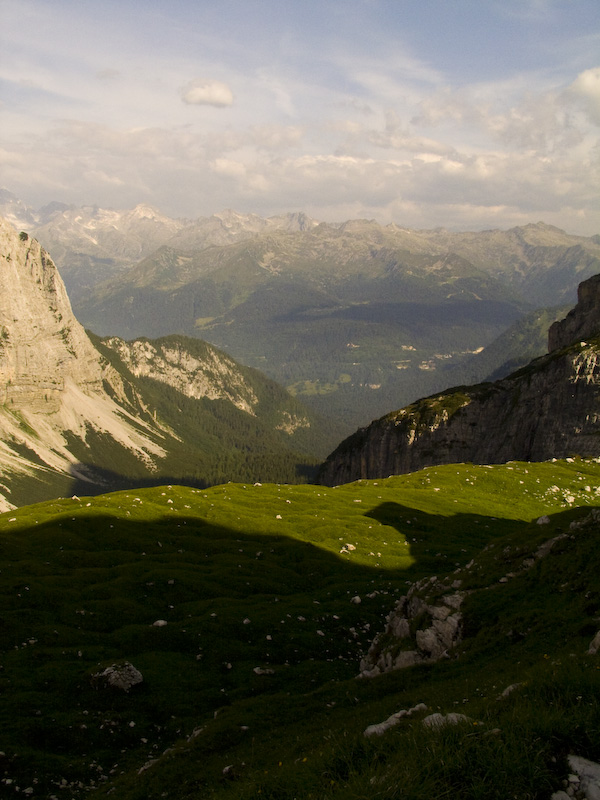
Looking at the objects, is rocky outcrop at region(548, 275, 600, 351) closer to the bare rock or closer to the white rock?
the bare rock

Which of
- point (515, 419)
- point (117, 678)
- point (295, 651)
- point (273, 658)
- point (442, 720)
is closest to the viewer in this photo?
point (442, 720)

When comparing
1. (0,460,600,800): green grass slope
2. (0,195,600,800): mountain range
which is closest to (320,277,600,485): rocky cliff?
(0,195,600,800): mountain range

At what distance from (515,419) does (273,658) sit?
431 feet

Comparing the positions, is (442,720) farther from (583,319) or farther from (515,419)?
(583,319)

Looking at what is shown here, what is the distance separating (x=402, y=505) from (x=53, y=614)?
47762 millimetres

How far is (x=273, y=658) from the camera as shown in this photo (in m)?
33.7

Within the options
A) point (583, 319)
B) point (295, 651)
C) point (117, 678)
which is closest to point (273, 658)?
point (295, 651)

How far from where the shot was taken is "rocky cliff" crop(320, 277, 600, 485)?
128m

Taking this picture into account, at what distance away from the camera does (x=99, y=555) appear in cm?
4741

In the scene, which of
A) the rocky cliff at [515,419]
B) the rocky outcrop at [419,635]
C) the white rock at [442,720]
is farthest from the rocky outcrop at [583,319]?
the white rock at [442,720]

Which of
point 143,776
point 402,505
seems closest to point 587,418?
point 402,505

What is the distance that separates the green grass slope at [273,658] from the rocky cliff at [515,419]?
81021 mm

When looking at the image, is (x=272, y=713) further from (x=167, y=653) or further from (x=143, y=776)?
(x=167, y=653)

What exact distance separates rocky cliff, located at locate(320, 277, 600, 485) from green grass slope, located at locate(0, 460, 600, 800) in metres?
81.0
